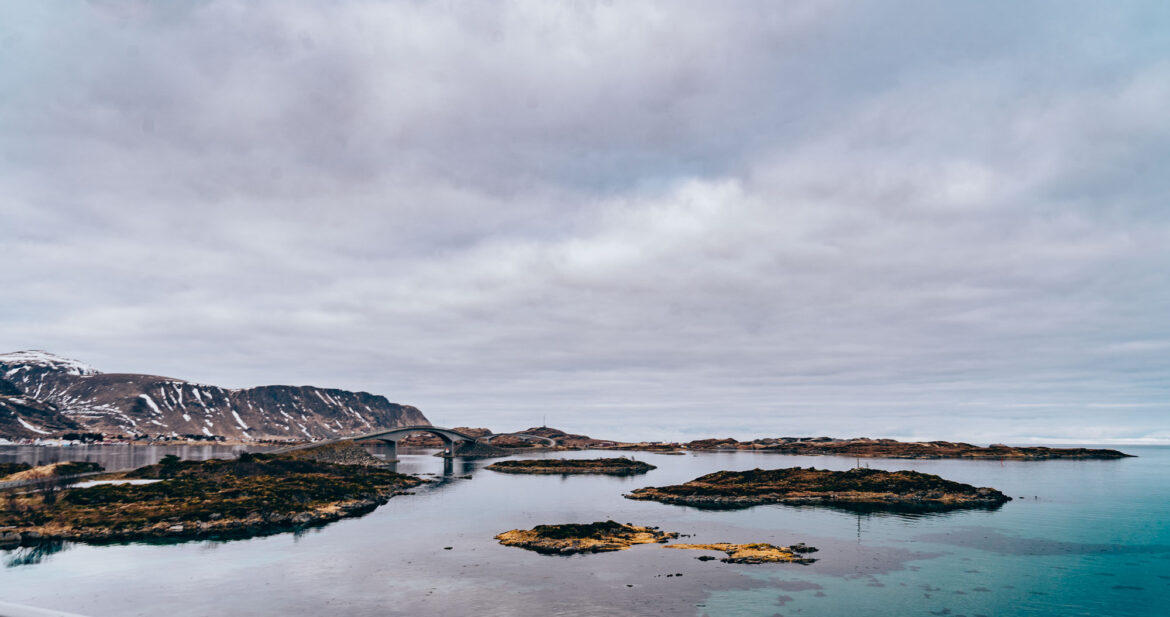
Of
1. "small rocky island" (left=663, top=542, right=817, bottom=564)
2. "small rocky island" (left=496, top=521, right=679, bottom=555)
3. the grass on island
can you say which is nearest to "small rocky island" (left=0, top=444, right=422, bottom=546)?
the grass on island

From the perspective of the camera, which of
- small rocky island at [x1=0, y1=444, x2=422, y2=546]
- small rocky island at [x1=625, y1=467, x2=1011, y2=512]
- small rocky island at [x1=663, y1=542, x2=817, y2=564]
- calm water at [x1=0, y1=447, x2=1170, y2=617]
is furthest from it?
small rocky island at [x1=625, y1=467, x2=1011, y2=512]

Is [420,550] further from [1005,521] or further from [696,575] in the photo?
[1005,521]

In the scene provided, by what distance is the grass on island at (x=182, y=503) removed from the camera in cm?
8931

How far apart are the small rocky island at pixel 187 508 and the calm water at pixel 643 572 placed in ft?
24.5

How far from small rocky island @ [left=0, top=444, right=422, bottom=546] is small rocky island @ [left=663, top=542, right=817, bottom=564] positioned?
208ft

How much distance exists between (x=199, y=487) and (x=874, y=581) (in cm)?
11194

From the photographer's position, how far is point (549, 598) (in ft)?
189

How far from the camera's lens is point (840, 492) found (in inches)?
5094

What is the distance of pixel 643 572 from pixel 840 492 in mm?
78223

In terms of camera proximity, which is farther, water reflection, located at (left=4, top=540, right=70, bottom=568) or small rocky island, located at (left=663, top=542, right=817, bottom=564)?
water reflection, located at (left=4, top=540, right=70, bottom=568)

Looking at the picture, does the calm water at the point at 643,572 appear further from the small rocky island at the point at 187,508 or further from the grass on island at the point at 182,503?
the grass on island at the point at 182,503

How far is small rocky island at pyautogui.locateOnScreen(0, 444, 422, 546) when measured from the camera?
87938 millimetres

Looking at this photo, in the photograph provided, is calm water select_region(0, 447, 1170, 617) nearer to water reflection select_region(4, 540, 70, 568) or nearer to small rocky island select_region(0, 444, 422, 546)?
water reflection select_region(4, 540, 70, 568)

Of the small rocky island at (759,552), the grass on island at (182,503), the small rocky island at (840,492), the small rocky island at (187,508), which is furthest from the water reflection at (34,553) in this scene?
the small rocky island at (840,492)
